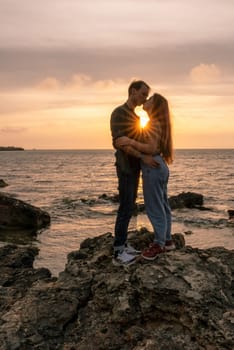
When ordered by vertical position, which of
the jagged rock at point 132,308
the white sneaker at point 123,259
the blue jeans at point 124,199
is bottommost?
the jagged rock at point 132,308

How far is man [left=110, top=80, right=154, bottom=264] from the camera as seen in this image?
6.51 meters

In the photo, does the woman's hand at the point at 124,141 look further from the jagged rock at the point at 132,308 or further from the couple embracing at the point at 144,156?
the jagged rock at the point at 132,308

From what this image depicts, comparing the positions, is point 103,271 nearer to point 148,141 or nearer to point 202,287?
point 202,287

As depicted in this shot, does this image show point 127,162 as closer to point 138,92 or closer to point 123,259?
point 138,92

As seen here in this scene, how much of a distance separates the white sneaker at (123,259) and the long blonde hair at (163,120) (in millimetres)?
1630

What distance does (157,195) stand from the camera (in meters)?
6.73

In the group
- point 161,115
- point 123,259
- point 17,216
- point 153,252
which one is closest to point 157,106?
point 161,115

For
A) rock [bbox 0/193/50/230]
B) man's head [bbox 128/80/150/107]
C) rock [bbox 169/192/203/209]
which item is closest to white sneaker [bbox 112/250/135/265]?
man's head [bbox 128/80/150/107]

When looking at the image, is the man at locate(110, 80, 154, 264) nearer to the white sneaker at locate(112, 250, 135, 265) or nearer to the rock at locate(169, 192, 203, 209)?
the white sneaker at locate(112, 250, 135, 265)

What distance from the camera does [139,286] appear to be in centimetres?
597

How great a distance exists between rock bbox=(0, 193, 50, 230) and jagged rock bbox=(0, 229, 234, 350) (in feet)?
48.5

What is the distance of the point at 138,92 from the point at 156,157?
101 cm

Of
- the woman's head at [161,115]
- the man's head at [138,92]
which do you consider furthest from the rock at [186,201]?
the man's head at [138,92]

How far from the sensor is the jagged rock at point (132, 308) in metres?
5.31
